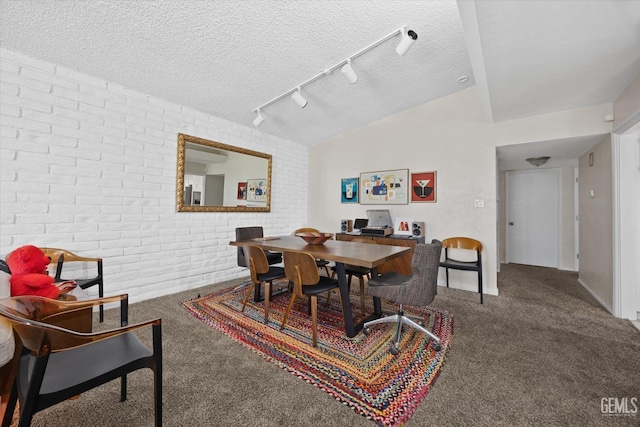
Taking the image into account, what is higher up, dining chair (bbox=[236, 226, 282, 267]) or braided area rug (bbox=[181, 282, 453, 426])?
dining chair (bbox=[236, 226, 282, 267])

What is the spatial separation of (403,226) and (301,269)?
2.43 m

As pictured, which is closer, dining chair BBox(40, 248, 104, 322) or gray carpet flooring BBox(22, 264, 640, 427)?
gray carpet flooring BBox(22, 264, 640, 427)

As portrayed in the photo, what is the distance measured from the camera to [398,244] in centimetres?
350

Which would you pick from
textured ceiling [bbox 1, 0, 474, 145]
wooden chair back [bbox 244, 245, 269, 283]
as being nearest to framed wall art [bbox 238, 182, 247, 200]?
textured ceiling [bbox 1, 0, 474, 145]

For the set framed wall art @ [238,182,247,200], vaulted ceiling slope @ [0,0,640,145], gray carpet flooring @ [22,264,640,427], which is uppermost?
vaulted ceiling slope @ [0,0,640,145]

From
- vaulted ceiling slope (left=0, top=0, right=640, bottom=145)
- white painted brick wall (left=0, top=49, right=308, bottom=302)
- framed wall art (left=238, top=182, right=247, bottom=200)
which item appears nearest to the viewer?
vaulted ceiling slope (left=0, top=0, right=640, bottom=145)

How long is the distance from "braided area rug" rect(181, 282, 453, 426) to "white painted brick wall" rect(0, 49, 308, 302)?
822 millimetres

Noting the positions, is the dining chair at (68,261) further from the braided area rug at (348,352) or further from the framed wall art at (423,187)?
the framed wall art at (423,187)

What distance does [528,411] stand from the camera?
1377 millimetres

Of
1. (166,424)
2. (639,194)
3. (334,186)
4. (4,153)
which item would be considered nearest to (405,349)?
(166,424)

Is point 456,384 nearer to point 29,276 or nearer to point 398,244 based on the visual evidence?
point 398,244

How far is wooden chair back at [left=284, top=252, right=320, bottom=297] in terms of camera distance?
6.63ft

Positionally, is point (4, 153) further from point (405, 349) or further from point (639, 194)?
point (639, 194)

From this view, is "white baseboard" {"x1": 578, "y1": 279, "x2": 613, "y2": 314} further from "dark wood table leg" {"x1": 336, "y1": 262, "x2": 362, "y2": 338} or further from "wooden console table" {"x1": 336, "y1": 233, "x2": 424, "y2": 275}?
"dark wood table leg" {"x1": 336, "y1": 262, "x2": 362, "y2": 338}
